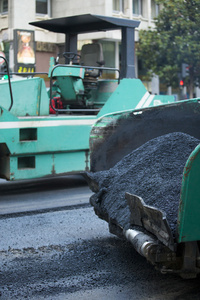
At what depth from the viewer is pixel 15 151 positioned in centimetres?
801

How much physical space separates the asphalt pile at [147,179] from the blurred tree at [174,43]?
68.3 ft

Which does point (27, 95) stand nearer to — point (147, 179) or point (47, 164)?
point (47, 164)

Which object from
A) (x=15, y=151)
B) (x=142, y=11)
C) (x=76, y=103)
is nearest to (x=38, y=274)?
(x=15, y=151)

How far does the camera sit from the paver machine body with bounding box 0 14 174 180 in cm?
812

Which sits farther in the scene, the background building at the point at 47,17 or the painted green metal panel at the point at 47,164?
the background building at the point at 47,17

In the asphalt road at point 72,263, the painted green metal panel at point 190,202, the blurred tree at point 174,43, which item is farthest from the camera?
the blurred tree at point 174,43

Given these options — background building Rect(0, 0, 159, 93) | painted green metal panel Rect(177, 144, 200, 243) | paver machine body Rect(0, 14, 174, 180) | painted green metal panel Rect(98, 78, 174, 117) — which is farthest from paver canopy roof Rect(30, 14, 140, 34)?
background building Rect(0, 0, 159, 93)

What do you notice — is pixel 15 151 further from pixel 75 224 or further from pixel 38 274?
pixel 38 274

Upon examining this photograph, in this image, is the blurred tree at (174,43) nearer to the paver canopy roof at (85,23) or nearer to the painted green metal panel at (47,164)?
the paver canopy roof at (85,23)

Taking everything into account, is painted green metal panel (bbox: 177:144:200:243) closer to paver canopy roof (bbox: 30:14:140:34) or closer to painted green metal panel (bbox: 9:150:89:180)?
painted green metal panel (bbox: 9:150:89:180)

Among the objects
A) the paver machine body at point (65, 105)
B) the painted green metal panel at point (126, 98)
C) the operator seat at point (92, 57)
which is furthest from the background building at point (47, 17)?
the painted green metal panel at point (126, 98)

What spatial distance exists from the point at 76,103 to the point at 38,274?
18.3ft

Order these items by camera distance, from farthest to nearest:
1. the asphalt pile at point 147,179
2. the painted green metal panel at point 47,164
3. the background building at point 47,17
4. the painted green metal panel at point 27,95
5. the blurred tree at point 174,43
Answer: the blurred tree at point 174,43 < the background building at point 47,17 < the painted green metal panel at point 27,95 < the painted green metal panel at point 47,164 < the asphalt pile at point 147,179

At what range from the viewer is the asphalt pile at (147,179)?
3.87 meters
